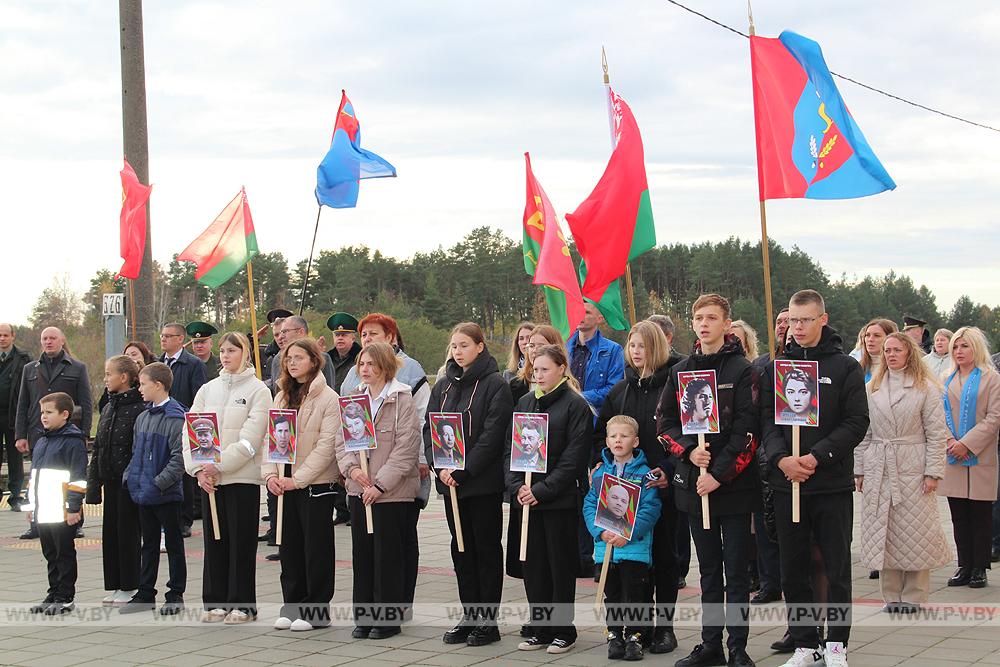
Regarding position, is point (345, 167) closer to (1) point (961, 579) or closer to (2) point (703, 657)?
(1) point (961, 579)

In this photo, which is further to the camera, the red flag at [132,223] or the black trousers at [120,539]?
the red flag at [132,223]

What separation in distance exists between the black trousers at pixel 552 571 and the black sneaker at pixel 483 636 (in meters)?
0.29

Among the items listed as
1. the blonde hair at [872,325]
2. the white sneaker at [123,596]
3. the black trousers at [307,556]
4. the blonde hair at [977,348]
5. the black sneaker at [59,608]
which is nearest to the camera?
the black trousers at [307,556]

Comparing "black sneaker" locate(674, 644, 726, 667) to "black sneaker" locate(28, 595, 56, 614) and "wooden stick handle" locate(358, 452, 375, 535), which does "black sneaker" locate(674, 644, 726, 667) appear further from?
"black sneaker" locate(28, 595, 56, 614)

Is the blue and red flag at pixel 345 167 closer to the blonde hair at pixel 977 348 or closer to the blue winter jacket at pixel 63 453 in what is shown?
the blue winter jacket at pixel 63 453

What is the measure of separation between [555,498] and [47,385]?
7.58 meters

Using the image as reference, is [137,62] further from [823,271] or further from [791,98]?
[823,271]

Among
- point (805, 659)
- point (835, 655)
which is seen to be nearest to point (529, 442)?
point (805, 659)

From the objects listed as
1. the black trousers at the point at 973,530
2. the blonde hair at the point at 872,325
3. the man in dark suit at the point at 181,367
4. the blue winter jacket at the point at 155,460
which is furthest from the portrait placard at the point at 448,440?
the man in dark suit at the point at 181,367

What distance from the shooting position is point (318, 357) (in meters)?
8.32

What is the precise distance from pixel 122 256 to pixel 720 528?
916 cm

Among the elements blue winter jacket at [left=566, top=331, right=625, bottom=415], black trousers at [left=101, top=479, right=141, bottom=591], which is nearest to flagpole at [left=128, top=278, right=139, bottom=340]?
black trousers at [left=101, top=479, right=141, bottom=591]

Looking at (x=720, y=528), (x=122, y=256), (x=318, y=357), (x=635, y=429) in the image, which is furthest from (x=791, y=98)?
(x=122, y=256)

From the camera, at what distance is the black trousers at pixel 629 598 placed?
699cm
